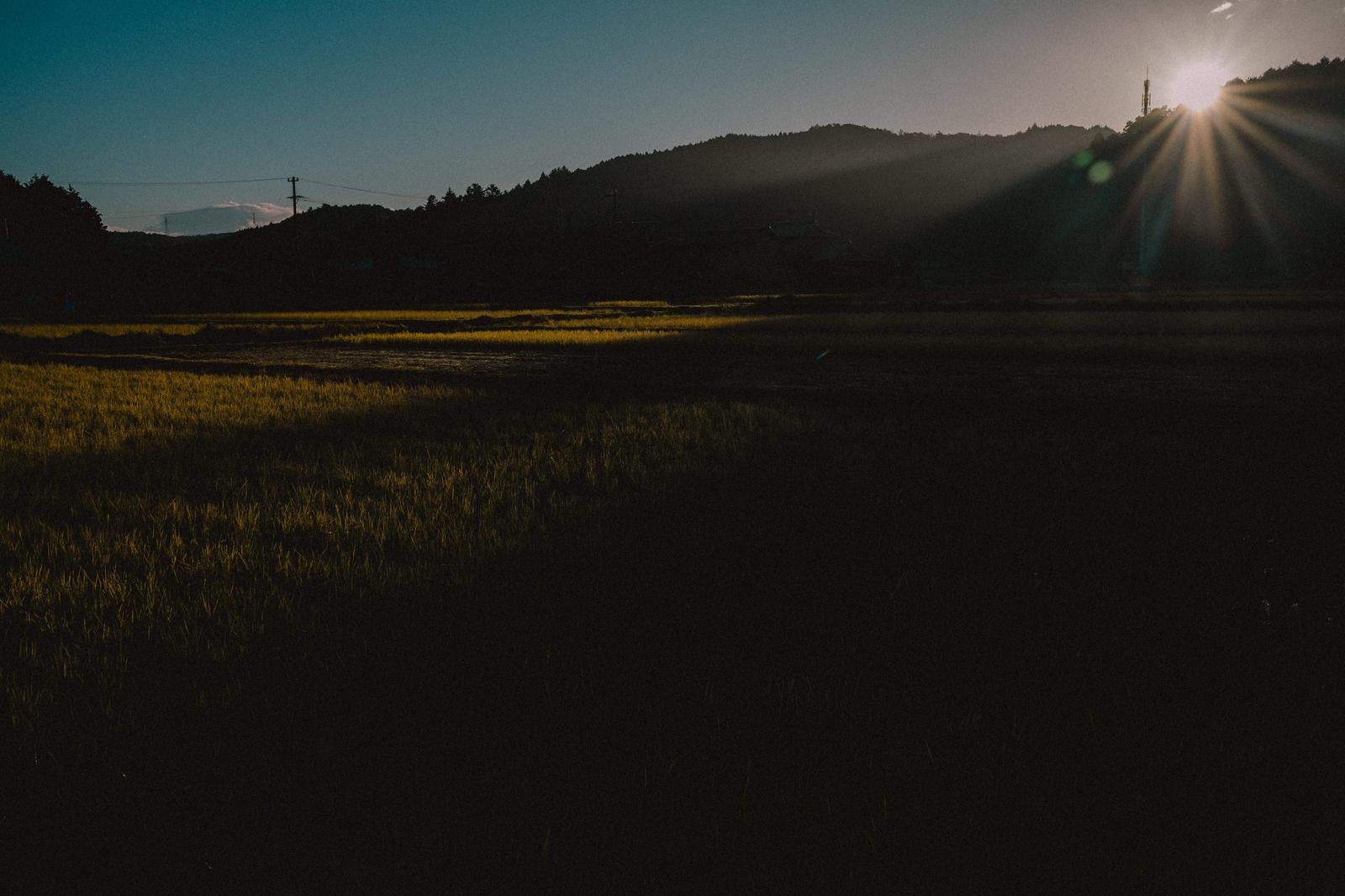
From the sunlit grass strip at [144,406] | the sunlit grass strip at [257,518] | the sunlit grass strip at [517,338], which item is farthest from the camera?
the sunlit grass strip at [517,338]

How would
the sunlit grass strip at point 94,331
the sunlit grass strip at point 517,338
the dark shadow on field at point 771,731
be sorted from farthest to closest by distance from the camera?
the sunlit grass strip at point 94,331 < the sunlit grass strip at point 517,338 < the dark shadow on field at point 771,731

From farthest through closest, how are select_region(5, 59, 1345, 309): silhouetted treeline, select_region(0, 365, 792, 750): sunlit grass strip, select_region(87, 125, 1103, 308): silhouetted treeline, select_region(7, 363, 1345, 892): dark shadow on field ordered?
select_region(87, 125, 1103, 308): silhouetted treeline
select_region(5, 59, 1345, 309): silhouetted treeline
select_region(0, 365, 792, 750): sunlit grass strip
select_region(7, 363, 1345, 892): dark shadow on field

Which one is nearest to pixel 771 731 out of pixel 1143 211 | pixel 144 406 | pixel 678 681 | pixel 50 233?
pixel 678 681

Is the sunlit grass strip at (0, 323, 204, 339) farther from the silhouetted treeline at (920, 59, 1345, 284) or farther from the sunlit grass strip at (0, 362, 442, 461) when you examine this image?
the silhouetted treeline at (920, 59, 1345, 284)

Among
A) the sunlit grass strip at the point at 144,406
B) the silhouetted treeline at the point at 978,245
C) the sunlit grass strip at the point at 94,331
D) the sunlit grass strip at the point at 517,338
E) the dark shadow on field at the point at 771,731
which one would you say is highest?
the silhouetted treeline at the point at 978,245

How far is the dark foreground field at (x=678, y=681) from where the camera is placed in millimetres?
1396

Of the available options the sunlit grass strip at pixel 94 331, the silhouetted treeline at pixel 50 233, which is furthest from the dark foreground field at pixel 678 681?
the silhouetted treeline at pixel 50 233

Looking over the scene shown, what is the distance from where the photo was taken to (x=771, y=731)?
1.74 meters

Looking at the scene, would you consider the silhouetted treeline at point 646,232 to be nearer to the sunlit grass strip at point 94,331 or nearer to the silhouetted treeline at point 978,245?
the silhouetted treeline at point 978,245

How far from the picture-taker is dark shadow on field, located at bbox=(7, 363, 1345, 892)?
54.1 inches

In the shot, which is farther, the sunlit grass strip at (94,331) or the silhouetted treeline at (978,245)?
the silhouetted treeline at (978,245)

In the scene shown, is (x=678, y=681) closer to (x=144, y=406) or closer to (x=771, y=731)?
(x=771, y=731)

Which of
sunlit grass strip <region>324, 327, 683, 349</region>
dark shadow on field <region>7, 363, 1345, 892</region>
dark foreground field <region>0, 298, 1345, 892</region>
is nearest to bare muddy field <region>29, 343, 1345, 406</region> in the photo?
sunlit grass strip <region>324, 327, 683, 349</region>

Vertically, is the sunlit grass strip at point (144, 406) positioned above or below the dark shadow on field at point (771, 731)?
above
